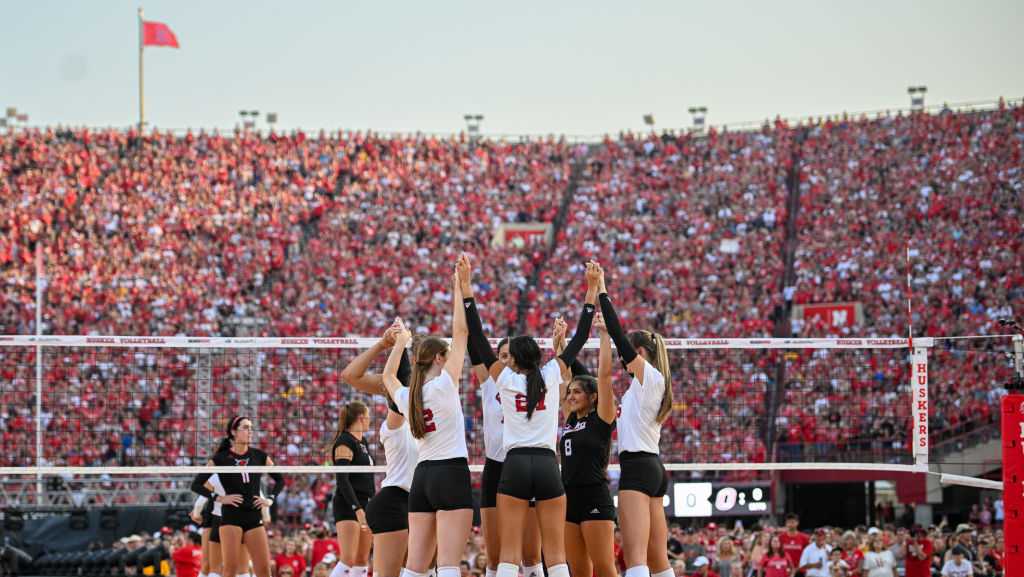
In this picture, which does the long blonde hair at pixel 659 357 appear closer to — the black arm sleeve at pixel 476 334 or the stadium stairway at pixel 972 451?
the black arm sleeve at pixel 476 334

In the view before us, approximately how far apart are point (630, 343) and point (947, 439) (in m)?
19.3

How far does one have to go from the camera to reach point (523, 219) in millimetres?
39938

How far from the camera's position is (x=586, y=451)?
29.4 feet

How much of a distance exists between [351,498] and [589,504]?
8.22ft

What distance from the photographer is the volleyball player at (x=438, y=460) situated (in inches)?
324

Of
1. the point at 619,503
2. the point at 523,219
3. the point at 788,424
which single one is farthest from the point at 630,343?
the point at 523,219

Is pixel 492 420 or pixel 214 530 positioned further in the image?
pixel 214 530

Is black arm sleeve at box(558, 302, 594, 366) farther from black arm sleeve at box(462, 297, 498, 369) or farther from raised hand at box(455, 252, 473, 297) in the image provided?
raised hand at box(455, 252, 473, 297)

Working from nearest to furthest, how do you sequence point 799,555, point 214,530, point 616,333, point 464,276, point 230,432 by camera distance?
point 464,276, point 616,333, point 230,432, point 214,530, point 799,555

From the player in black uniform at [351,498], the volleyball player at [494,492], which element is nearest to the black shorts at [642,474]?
the volleyball player at [494,492]

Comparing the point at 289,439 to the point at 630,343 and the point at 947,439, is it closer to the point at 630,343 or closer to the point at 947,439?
the point at 947,439

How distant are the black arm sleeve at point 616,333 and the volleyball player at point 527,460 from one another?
0.52 metres

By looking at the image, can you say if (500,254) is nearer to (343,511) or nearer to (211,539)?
(211,539)

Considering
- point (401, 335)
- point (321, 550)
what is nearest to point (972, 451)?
point (321, 550)
